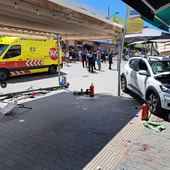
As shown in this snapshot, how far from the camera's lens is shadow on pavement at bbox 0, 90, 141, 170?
10.1 feet

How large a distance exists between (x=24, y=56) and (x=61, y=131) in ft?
28.1

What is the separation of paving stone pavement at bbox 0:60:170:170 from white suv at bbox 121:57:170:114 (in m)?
0.60

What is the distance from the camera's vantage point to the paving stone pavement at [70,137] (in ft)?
9.72

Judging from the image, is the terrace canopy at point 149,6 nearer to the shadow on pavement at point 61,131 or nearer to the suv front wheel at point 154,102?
the suv front wheel at point 154,102

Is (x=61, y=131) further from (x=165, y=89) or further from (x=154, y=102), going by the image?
(x=165, y=89)

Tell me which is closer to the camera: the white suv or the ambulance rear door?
the white suv

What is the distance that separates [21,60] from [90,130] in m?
8.70

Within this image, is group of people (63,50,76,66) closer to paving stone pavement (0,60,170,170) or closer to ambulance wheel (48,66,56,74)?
ambulance wheel (48,66,56,74)

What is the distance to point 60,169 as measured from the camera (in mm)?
2777

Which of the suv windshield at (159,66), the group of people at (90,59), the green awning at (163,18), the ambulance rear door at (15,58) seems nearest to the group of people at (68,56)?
the group of people at (90,59)

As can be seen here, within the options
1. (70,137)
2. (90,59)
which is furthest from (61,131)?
(90,59)

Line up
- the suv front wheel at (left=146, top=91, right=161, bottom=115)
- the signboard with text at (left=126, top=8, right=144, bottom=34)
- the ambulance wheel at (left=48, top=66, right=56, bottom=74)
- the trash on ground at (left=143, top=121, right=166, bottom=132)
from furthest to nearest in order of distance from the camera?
the ambulance wheel at (left=48, top=66, right=56, bottom=74) → the signboard with text at (left=126, top=8, right=144, bottom=34) → the suv front wheel at (left=146, top=91, right=161, bottom=115) → the trash on ground at (left=143, top=121, right=166, bottom=132)

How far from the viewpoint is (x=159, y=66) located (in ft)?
18.7

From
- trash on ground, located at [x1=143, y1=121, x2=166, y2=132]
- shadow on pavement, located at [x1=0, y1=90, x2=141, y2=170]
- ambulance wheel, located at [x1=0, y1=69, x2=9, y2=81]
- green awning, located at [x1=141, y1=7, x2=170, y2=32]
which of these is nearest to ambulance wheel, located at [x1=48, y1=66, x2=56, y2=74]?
ambulance wheel, located at [x1=0, y1=69, x2=9, y2=81]
